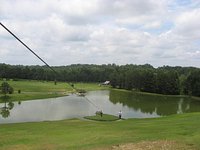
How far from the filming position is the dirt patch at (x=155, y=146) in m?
15.9

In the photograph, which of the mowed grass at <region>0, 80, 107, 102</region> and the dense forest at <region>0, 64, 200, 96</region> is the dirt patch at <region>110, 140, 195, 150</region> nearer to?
the dense forest at <region>0, 64, 200, 96</region>

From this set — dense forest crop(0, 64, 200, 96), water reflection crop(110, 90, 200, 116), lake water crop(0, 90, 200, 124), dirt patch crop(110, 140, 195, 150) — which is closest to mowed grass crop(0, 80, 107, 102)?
dense forest crop(0, 64, 200, 96)

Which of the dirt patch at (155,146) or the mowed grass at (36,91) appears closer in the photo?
the dirt patch at (155,146)

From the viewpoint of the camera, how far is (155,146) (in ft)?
53.5

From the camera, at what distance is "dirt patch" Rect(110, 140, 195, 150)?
15857 millimetres

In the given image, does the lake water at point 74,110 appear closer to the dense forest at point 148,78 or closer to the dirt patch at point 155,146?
the dense forest at point 148,78

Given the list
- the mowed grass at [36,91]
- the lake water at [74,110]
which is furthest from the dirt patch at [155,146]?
the mowed grass at [36,91]

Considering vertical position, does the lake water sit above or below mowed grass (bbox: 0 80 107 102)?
below

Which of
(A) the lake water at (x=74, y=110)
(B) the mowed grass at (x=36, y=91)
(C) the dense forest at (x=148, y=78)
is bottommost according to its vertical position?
(A) the lake water at (x=74, y=110)

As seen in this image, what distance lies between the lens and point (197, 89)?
359 ft

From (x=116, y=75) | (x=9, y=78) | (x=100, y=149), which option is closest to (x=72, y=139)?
(x=100, y=149)

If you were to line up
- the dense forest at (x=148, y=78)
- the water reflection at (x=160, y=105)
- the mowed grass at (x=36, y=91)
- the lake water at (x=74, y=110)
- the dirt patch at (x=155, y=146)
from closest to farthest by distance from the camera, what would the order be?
the dirt patch at (x=155, y=146) < the lake water at (x=74, y=110) < the water reflection at (x=160, y=105) < the mowed grass at (x=36, y=91) < the dense forest at (x=148, y=78)

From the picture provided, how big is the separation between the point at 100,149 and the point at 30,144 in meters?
5.46

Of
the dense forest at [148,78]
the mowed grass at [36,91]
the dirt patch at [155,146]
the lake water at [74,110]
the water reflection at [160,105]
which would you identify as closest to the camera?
the dirt patch at [155,146]
